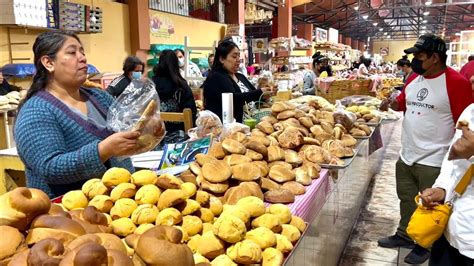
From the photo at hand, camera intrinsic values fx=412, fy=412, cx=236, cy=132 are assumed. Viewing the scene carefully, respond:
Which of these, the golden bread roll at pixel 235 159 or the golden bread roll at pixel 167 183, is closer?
the golden bread roll at pixel 167 183

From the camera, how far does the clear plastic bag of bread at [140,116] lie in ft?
5.68

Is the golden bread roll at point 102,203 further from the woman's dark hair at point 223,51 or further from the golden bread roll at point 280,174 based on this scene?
the woman's dark hair at point 223,51

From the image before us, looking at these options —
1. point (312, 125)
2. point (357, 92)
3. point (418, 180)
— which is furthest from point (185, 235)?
point (357, 92)

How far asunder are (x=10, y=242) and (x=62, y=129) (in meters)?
0.97

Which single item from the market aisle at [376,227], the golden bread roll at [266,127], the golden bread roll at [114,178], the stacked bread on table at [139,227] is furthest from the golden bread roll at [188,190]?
the market aisle at [376,227]

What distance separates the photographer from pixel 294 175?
2.16 metres

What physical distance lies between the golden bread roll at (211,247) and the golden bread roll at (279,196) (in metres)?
0.60

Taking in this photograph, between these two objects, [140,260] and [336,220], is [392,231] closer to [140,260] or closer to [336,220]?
[336,220]

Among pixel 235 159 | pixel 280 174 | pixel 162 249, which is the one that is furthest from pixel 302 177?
pixel 162 249

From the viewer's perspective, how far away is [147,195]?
1393mm

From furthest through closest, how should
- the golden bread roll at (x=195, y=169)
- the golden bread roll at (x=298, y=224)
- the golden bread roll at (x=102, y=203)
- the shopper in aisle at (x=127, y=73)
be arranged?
the shopper in aisle at (x=127, y=73) → the golden bread roll at (x=195, y=169) → the golden bread roll at (x=298, y=224) → the golden bread roll at (x=102, y=203)

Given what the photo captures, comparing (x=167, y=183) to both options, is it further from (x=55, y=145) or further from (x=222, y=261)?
(x=55, y=145)

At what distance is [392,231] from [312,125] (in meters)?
1.51

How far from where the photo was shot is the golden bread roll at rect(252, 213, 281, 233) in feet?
4.77
